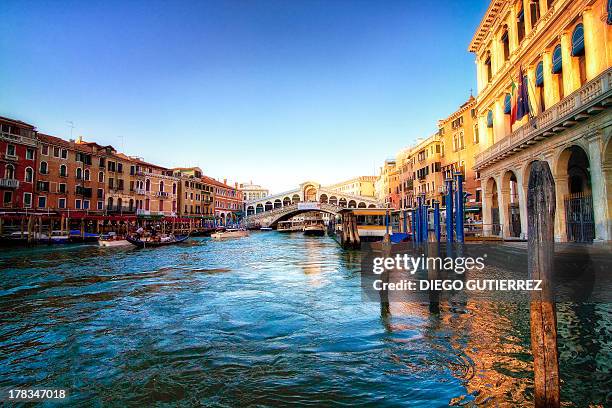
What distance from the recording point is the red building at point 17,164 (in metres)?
28.5

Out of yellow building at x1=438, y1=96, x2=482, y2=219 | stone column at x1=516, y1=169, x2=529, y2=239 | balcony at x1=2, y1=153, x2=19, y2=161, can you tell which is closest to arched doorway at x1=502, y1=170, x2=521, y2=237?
stone column at x1=516, y1=169, x2=529, y2=239

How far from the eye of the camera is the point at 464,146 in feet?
102

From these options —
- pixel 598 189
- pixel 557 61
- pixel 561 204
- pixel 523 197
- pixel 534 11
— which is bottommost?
pixel 561 204

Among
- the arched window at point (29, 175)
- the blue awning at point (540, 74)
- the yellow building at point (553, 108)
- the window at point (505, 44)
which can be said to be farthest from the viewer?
the arched window at point (29, 175)

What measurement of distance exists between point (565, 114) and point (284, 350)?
1192 cm

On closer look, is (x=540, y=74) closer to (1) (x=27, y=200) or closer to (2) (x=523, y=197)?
(2) (x=523, y=197)

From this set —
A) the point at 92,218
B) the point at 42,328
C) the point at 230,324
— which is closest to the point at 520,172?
the point at 230,324

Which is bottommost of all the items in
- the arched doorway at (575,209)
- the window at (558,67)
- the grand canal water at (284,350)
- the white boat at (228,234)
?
the grand canal water at (284,350)

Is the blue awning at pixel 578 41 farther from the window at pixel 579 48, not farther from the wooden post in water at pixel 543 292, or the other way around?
the wooden post in water at pixel 543 292

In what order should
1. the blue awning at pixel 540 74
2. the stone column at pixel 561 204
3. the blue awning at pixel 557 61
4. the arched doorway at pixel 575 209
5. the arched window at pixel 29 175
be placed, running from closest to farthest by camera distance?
the arched doorway at pixel 575 209, the stone column at pixel 561 204, the blue awning at pixel 557 61, the blue awning at pixel 540 74, the arched window at pixel 29 175

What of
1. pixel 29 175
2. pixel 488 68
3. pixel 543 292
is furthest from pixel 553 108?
pixel 29 175

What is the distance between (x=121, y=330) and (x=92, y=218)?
33349 mm

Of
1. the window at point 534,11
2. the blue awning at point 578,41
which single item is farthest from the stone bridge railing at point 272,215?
the blue awning at point 578,41

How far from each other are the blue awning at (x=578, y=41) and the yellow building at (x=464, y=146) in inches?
614
